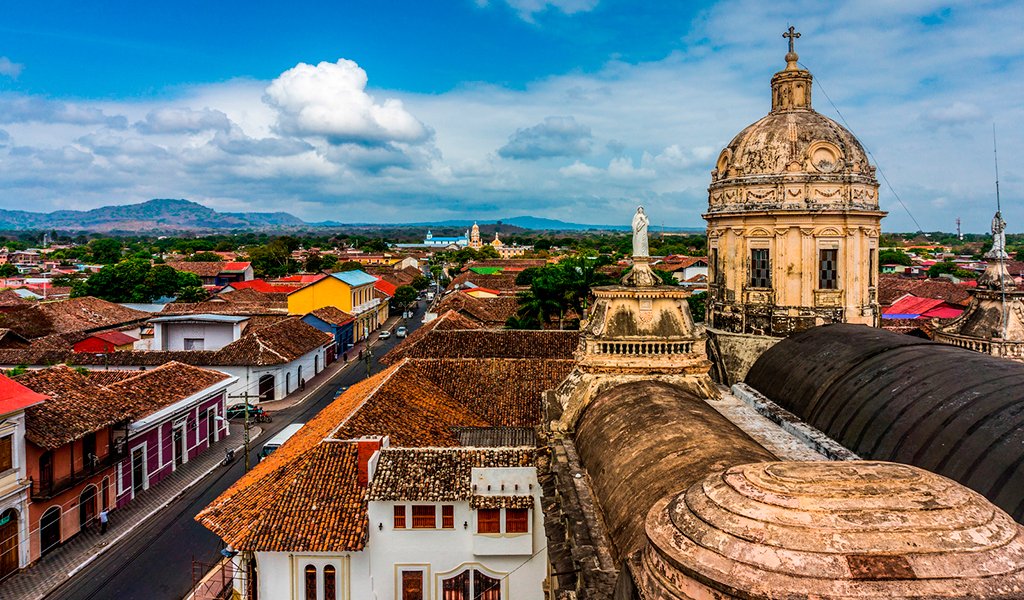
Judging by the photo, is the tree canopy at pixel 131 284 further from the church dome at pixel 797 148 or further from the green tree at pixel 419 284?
the church dome at pixel 797 148

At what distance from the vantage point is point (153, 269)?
72375 millimetres

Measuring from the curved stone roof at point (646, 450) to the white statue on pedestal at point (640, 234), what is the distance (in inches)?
170

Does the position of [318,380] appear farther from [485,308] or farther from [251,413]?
[485,308]

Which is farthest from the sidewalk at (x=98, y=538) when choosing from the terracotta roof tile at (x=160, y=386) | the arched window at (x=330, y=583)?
the arched window at (x=330, y=583)

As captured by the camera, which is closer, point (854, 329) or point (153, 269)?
point (854, 329)

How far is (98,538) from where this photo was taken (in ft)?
72.4

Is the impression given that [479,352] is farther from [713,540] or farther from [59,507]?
[713,540]

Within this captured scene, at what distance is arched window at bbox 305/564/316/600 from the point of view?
17016 mm

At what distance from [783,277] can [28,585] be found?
77.0 ft

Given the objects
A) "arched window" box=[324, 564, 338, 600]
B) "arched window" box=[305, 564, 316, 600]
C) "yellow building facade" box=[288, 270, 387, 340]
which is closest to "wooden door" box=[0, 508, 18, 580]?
"arched window" box=[305, 564, 316, 600]

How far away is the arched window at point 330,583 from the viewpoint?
56.1 feet

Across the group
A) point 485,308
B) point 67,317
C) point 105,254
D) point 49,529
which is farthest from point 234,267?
point 49,529

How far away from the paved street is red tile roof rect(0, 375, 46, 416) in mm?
5249

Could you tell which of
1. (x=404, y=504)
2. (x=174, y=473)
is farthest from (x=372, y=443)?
(x=174, y=473)
